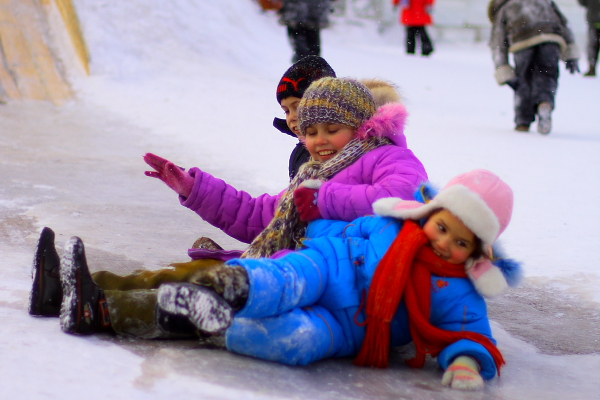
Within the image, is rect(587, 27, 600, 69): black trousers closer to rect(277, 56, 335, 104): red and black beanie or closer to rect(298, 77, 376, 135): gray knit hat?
rect(277, 56, 335, 104): red and black beanie

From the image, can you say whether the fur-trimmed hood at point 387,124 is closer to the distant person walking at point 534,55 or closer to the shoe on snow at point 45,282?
the shoe on snow at point 45,282

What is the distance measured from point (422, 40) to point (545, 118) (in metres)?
6.15

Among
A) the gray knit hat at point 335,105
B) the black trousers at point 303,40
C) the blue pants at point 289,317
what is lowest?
the blue pants at point 289,317

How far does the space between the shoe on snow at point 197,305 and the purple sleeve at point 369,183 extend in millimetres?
737

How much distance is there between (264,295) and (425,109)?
6711 mm

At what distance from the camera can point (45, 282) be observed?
2109mm

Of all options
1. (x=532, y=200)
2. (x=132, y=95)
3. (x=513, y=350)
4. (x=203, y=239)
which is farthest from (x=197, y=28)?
(x=513, y=350)

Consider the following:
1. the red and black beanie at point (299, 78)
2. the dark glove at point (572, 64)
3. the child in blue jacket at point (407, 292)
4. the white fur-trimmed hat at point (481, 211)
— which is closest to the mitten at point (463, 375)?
the child in blue jacket at point (407, 292)

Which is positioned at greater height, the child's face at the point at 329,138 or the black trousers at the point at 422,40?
the black trousers at the point at 422,40

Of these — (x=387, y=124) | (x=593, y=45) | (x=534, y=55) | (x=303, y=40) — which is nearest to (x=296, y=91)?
(x=387, y=124)

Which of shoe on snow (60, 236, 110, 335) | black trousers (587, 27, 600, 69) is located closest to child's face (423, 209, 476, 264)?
shoe on snow (60, 236, 110, 335)

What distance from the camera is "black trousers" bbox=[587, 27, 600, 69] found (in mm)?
11508

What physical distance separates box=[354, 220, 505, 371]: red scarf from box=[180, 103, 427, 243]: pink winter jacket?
29cm

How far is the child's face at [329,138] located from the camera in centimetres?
257
